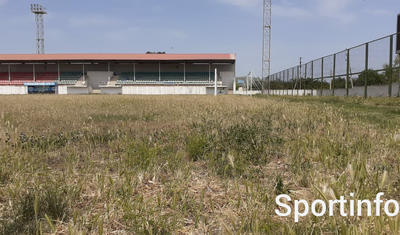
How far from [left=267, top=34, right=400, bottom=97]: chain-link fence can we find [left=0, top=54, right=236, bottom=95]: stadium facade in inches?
1088

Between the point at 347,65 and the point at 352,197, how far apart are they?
17741 millimetres

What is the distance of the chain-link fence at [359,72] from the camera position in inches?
520

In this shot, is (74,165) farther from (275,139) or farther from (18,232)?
(275,139)

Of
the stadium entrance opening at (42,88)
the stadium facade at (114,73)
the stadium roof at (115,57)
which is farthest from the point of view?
the stadium roof at (115,57)

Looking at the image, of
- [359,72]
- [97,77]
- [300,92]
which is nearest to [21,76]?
[97,77]

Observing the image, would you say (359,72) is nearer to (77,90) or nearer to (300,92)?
(300,92)

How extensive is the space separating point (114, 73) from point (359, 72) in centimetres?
4722

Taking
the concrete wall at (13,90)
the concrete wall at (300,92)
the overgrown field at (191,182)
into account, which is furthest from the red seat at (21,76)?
the overgrown field at (191,182)

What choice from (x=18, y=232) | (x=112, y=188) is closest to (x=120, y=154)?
(x=112, y=188)

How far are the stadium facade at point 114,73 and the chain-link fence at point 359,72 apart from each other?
27644 millimetres

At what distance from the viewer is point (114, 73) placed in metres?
55.2

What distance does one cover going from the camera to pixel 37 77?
53.3 m

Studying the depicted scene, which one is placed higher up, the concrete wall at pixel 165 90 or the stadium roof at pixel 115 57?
the stadium roof at pixel 115 57

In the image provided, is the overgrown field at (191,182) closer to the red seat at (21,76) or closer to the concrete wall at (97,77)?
the concrete wall at (97,77)
